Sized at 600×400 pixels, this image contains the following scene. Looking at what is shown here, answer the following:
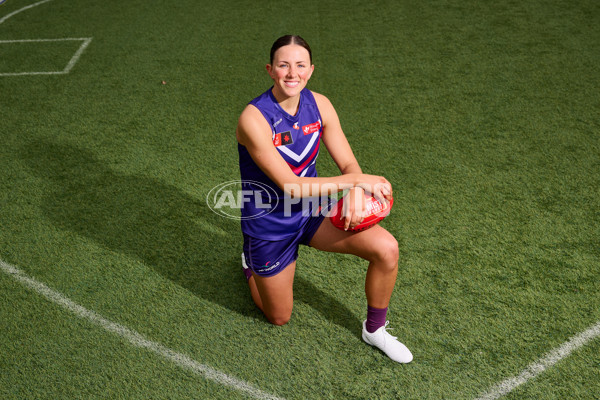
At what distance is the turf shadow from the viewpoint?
3799 millimetres

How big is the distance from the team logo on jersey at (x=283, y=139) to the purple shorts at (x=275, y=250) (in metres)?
0.52

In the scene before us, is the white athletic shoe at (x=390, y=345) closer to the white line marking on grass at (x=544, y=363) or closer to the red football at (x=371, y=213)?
the white line marking on grass at (x=544, y=363)

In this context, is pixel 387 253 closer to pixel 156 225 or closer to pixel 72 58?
pixel 156 225

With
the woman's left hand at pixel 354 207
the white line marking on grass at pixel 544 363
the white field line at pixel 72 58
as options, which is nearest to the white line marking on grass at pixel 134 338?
the woman's left hand at pixel 354 207

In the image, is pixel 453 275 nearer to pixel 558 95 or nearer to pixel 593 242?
pixel 593 242

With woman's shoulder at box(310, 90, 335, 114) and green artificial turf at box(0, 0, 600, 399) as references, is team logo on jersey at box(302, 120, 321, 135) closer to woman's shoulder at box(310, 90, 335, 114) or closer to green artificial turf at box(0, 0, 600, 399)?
woman's shoulder at box(310, 90, 335, 114)

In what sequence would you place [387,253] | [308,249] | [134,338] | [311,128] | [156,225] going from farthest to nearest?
[156,225] → [308,249] → [134,338] → [311,128] → [387,253]

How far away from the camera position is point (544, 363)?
3.21m

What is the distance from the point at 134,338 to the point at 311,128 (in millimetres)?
1697

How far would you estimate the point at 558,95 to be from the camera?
628 cm

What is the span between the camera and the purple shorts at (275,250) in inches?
127

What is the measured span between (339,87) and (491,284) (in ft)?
11.5

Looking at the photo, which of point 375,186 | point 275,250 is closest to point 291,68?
point 375,186

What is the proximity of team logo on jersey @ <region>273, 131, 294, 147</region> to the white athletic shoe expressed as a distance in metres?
1.23
